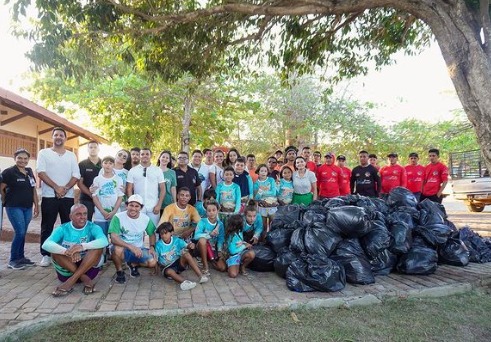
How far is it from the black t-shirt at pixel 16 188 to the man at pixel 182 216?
1786 millimetres

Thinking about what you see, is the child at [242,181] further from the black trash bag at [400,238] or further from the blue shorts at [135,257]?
the black trash bag at [400,238]

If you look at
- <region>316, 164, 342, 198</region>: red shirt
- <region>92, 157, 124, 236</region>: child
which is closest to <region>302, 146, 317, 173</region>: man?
<region>316, 164, 342, 198</region>: red shirt

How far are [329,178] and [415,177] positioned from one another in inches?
76.2

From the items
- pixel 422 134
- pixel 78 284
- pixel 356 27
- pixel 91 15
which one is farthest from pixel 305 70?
pixel 422 134

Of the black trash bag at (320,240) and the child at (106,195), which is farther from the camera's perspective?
the child at (106,195)

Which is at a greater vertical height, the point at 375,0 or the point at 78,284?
the point at 375,0

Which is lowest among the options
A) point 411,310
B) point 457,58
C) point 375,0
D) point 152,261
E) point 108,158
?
point 411,310

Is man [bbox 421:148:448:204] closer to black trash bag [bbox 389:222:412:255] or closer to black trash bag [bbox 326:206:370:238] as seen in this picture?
black trash bag [bbox 389:222:412:255]

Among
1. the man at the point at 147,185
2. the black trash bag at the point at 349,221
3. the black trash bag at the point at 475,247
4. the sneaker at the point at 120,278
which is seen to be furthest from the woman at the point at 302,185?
the sneaker at the point at 120,278

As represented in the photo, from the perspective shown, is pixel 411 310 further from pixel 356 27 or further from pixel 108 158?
pixel 356 27

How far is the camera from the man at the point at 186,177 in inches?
234

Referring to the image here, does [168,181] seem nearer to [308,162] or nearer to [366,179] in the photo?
[308,162]

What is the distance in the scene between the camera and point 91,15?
5.44 metres

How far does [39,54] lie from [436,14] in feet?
16.1
